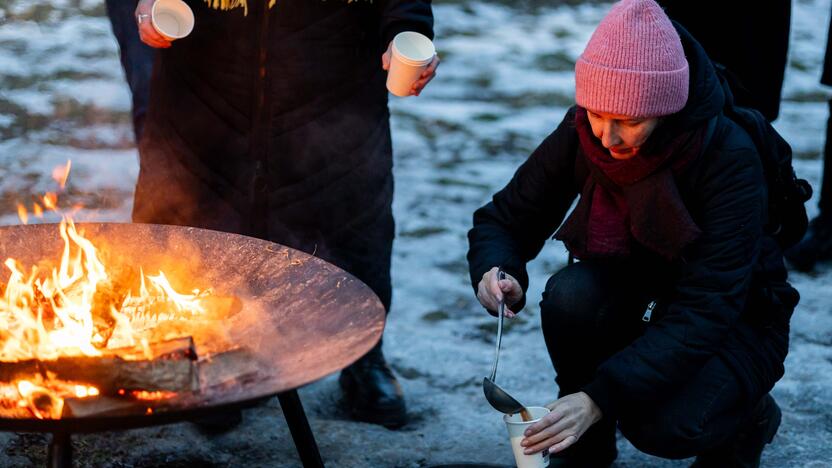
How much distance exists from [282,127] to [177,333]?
943 millimetres

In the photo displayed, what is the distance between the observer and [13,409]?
72.9 inches

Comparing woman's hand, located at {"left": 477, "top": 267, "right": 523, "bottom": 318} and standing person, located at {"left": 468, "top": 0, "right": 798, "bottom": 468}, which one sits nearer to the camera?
standing person, located at {"left": 468, "top": 0, "right": 798, "bottom": 468}

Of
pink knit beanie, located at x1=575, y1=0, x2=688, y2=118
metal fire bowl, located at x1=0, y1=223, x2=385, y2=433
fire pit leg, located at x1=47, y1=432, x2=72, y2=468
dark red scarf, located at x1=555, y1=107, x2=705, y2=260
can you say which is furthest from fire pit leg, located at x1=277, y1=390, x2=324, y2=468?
pink knit beanie, located at x1=575, y1=0, x2=688, y2=118

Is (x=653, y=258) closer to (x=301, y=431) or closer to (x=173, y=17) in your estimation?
(x=301, y=431)

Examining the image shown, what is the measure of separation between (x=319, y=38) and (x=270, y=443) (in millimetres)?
1135

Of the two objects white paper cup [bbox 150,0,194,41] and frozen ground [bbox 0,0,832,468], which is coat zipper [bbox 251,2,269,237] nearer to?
white paper cup [bbox 150,0,194,41]

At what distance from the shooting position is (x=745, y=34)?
4.12 m

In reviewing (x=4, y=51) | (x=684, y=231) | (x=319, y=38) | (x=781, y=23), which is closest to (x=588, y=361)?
(x=684, y=231)

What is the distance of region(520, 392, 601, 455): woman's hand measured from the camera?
228 centimetres

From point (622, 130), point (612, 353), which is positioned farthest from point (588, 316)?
point (622, 130)

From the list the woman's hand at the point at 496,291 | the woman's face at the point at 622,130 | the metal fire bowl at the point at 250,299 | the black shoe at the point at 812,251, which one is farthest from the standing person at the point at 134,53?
the black shoe at the point at 812,251

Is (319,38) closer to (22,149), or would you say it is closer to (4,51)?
(22,149)

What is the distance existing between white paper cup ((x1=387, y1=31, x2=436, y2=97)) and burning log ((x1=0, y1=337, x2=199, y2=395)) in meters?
1.10

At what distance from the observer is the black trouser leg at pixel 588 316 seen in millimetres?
2701
